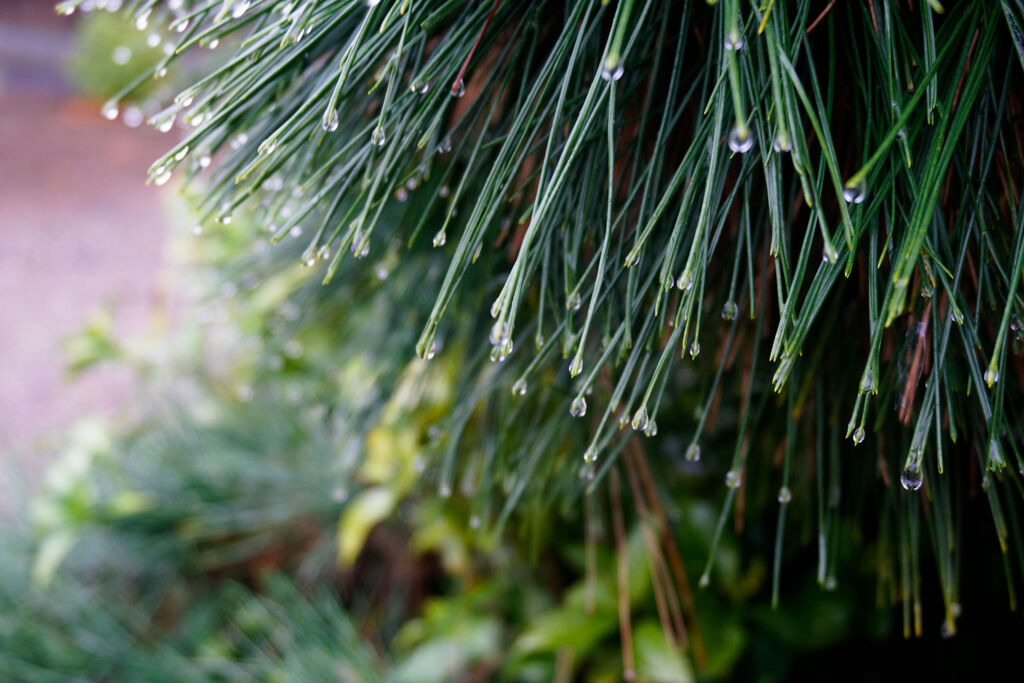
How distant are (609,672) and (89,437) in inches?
38.6

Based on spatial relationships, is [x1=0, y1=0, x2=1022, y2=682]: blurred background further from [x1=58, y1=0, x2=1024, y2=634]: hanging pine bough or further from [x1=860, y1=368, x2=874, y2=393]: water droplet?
[x1=860, y1=368, x2=874, y2=393]: water droplet

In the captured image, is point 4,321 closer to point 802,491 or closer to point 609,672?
point 609,672

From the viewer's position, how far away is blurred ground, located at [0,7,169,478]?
2577 mm

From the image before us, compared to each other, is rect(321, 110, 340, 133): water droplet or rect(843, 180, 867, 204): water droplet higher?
rect(321, 110, 340, 133): water droplet

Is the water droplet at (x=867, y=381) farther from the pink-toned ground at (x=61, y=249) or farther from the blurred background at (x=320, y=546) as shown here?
the pink-toned ground at (x=61, y=249)

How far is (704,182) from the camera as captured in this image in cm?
47

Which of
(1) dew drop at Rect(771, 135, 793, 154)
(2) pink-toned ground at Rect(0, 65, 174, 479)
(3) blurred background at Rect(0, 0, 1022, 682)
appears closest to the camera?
(1) dew drop at Rect(771, 135, 793, 154)

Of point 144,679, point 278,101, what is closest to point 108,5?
point 278,101

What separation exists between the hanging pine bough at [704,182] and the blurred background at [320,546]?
4.4 inches

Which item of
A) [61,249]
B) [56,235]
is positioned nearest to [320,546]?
[61,249]

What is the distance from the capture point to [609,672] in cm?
97

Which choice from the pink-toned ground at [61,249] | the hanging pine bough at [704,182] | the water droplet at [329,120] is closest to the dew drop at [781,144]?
the hanging pine bough at [704,182]

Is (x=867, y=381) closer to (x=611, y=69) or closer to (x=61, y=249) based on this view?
(x=611, y=69)

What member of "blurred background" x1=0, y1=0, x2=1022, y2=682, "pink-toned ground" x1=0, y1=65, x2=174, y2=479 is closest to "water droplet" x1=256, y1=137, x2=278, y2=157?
"blurred background" x1=0, y1=0, x2=1022, y2=682
